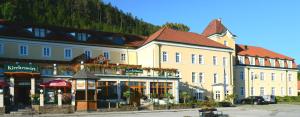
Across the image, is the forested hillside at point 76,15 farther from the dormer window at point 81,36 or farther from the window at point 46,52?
the window at point 46,52

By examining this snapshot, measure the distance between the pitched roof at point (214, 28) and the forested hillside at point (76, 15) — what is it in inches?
1574

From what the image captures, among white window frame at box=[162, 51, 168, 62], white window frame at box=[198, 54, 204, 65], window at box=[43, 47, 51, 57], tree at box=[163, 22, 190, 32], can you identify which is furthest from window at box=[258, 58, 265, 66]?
window at box=[43, 47, 51, 57]

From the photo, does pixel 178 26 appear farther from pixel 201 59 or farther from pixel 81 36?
pixel 81 36

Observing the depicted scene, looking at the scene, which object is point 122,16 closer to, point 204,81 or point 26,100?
point 204,81

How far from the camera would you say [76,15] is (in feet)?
366

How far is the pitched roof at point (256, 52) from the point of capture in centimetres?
6339

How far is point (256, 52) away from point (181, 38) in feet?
67.9

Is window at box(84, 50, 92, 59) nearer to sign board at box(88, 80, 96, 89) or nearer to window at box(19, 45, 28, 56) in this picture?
window at box(19, 45, 28, 56)

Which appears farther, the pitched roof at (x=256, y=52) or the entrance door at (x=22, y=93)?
the pitched roof at (x=256, y=52)

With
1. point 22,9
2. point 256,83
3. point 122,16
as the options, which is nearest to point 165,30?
point 256,83

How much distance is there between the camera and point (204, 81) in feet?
169

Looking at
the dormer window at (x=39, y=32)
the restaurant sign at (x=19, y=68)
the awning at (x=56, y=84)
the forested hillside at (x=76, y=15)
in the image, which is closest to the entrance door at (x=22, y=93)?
the restaurant sign at (x=19, y=68)

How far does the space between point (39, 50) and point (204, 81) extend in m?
21.0

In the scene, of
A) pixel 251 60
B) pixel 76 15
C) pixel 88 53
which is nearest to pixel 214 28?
pixel 251 60
